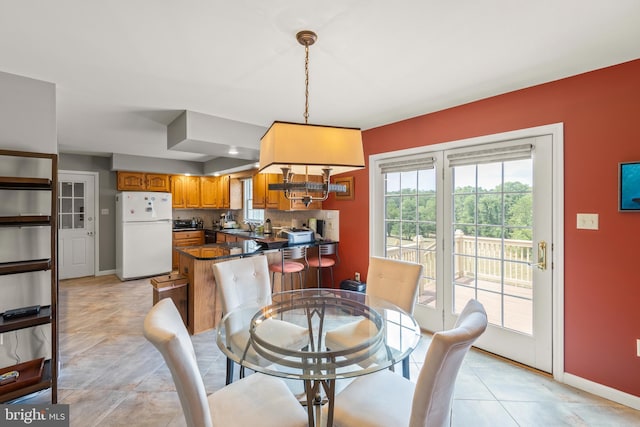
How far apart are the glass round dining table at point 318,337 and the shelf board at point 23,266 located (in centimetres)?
134

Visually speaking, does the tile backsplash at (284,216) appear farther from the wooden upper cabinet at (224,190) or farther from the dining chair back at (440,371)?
the dining chair back at (440,371)

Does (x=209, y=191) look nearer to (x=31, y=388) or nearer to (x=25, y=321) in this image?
(x=25, y=321)

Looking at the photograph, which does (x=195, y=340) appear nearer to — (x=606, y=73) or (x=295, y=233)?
(x=295, y=233)

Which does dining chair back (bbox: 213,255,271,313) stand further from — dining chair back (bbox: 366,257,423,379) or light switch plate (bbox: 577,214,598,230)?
light switch plate (bbox: 577,214,598,230)

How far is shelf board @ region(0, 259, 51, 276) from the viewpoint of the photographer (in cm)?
192

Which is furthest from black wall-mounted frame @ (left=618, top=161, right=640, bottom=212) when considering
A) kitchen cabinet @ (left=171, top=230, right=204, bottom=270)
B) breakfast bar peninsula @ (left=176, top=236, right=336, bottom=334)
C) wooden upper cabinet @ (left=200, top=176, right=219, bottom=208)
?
kitchen cabinet @ (left=171, top=230, right=204, bottom=270)

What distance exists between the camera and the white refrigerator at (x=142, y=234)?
17.1ft

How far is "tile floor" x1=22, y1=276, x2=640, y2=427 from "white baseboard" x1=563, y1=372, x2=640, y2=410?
0.04 m

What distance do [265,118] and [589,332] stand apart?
3421 mm

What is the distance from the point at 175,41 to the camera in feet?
5.70

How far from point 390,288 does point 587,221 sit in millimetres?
1516

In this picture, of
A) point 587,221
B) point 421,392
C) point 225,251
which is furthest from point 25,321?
point 587,221

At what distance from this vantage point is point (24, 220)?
200cm

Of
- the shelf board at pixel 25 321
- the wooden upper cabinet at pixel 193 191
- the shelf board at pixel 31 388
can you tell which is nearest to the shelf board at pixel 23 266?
the shelf board at pixel 25 321
